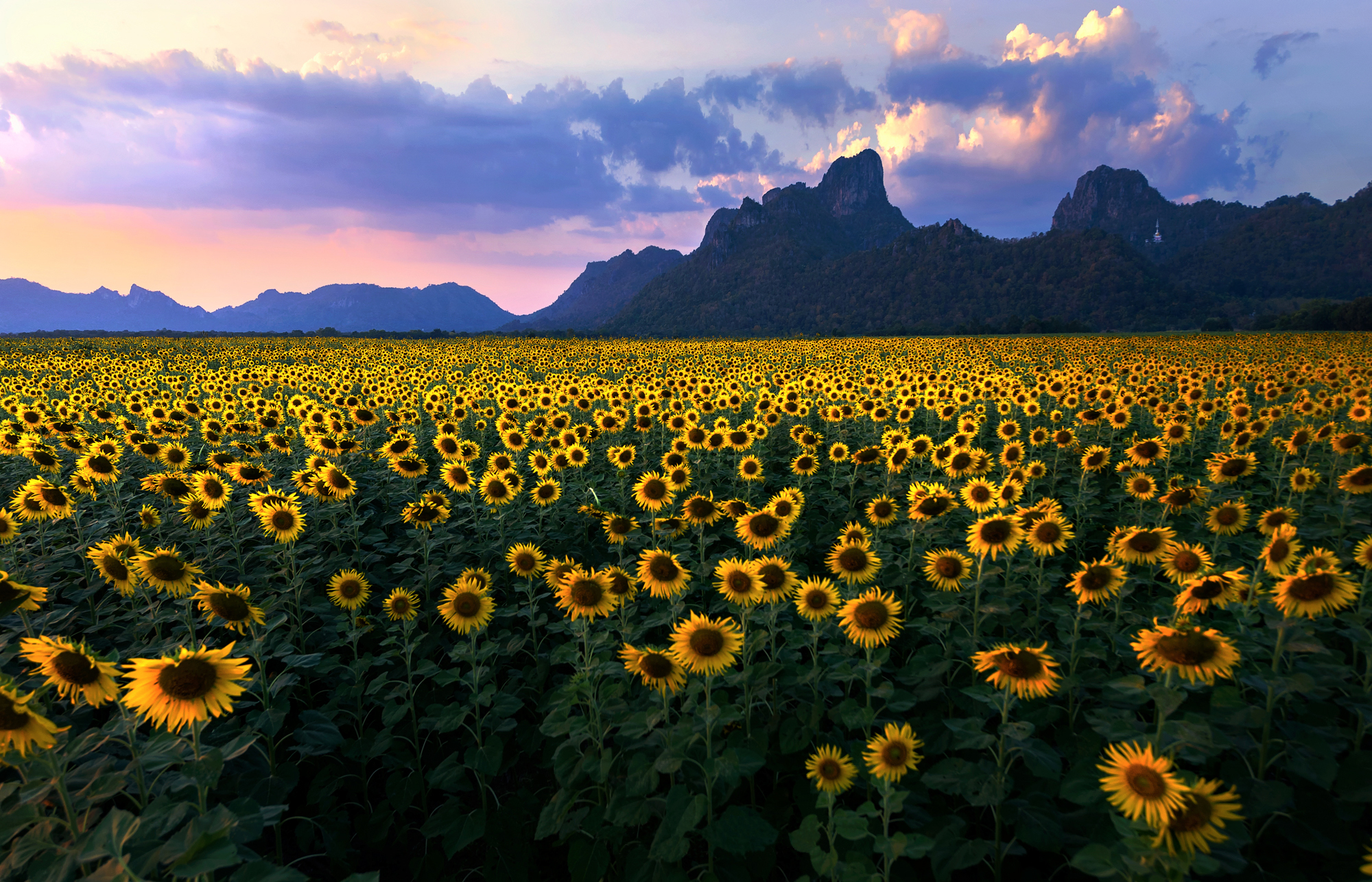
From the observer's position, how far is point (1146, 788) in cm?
255

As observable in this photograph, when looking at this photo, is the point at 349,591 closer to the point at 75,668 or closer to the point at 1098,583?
the point at 75,668

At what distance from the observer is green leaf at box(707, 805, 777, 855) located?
10.1 ft

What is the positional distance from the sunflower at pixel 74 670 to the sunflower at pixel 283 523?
2771mm

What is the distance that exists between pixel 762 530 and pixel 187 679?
14.1ft

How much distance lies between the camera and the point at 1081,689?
4.08 metres

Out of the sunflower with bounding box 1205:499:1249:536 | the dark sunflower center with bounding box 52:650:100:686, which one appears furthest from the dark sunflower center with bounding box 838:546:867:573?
the dark sunflower center with bounding box 52:650:100:686

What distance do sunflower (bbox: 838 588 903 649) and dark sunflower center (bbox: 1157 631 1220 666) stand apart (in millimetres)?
1532

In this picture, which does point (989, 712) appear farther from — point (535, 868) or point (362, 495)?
point (362, 495)

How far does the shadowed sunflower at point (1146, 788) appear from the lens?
2.51 metres

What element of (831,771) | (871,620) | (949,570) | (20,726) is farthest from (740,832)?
(20,726)

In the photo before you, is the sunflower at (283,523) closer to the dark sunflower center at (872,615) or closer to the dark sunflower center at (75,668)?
the dark sunflower center at (75,668)

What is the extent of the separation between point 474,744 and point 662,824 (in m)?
2.20

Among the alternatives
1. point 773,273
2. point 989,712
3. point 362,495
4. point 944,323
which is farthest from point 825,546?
point 773,273

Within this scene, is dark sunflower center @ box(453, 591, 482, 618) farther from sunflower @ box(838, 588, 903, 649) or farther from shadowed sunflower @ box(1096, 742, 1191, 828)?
shadowed sunflower @ box(1096, 742, 1191, 828)
